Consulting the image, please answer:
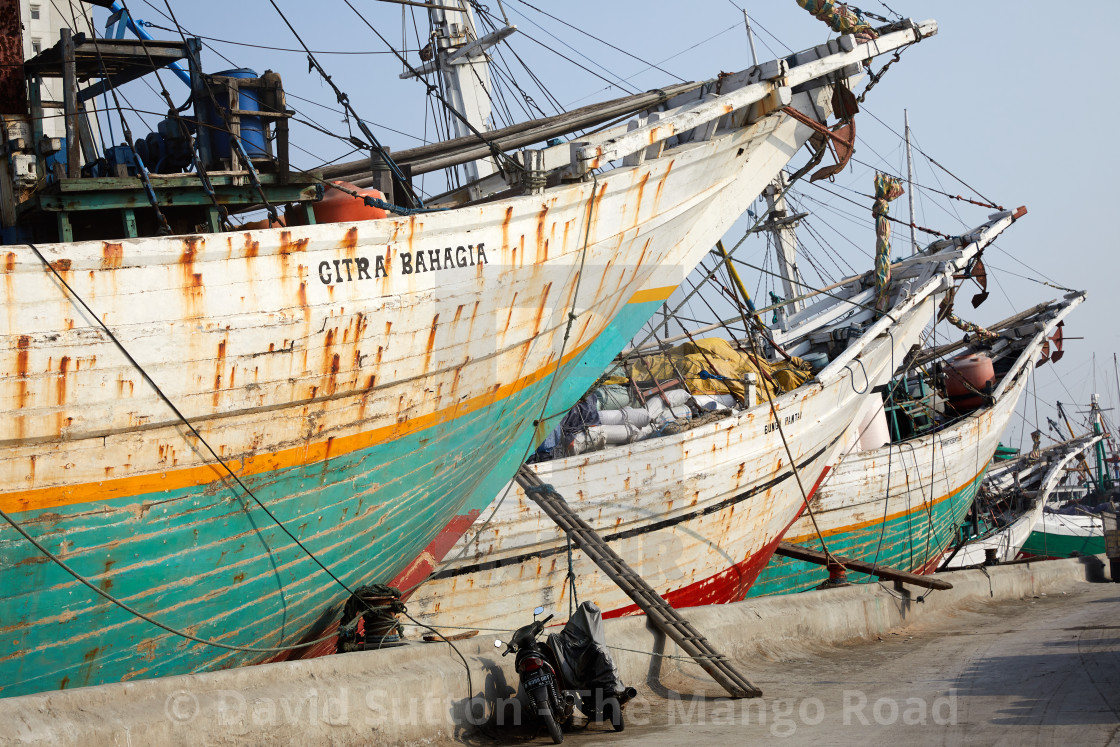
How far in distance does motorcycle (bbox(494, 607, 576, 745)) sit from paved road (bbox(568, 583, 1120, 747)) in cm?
18

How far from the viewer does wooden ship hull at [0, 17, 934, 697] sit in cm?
598

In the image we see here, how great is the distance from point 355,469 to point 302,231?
6.02 ft

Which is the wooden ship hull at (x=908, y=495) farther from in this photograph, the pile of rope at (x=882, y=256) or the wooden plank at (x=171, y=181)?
the wooden plank at (x=171, y=181)

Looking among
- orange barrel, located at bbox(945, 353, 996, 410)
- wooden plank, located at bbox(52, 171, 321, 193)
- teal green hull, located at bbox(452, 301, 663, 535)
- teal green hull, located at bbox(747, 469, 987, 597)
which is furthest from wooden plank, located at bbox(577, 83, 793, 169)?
orange barrel, located at bbox(945, 353, 996, 410)

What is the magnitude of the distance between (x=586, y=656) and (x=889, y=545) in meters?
14.3

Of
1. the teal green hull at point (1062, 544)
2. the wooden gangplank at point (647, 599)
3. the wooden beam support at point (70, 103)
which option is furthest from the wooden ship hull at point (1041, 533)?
the wooden beam support at point (70, 103)

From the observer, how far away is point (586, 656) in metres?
6.74

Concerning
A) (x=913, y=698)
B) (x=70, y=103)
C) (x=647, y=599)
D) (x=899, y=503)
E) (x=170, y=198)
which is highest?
(x=70, y=103)

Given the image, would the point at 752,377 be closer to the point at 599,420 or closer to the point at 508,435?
the point at 599,420

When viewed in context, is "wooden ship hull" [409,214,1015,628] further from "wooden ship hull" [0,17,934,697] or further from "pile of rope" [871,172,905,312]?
"pile of rope" [871,172,905,312]

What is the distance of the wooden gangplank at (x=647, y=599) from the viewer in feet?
26.0

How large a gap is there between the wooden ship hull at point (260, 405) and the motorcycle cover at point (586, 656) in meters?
1.99

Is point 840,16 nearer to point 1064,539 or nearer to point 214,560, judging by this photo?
point 214,560

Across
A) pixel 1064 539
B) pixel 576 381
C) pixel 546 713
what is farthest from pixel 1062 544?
pixel 546 713
